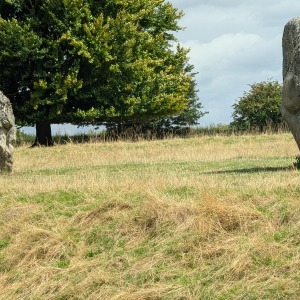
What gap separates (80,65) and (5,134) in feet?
44.4

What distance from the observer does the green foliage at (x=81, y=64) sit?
107 feet

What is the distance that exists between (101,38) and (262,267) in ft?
77.6

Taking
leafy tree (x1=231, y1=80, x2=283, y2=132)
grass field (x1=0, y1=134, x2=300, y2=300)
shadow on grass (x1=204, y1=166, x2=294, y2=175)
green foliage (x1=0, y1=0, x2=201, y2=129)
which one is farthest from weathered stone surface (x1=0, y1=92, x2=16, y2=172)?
leafy tree (x1=231, y1=80, x2=283, y2=132)

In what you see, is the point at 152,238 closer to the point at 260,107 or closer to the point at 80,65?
the point at 80,65

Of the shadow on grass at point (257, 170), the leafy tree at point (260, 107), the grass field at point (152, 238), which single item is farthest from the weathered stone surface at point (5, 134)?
the leafy tree at point (260, 107)

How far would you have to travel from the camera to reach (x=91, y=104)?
35.4 m

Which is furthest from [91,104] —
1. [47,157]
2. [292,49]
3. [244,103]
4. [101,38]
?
[292,49]

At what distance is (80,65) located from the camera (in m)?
34.8

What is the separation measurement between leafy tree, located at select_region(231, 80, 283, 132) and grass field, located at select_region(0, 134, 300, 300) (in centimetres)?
2654

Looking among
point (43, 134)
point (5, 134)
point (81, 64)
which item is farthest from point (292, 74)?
point (43, 134)

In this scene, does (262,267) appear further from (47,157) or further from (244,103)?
(244,103)

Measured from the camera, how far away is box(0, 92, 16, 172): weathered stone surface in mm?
21641

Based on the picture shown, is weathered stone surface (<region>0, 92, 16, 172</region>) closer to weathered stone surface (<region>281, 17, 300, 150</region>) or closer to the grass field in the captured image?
the grass field

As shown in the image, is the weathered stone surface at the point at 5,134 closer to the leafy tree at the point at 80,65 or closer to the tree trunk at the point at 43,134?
the leafy tree at the point at 80,65
